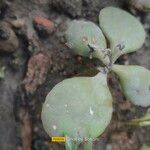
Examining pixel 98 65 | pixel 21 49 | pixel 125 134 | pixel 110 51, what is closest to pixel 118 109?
pixel 125 134

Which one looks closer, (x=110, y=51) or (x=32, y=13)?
(x=110, y=51)

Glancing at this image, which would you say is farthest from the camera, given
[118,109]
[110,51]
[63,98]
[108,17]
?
[118,109]

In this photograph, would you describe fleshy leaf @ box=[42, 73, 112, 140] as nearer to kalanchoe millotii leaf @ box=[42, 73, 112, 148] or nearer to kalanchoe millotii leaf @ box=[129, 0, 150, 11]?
kalanchoe millotii leaf @ box=[42, 73, 112, 148]

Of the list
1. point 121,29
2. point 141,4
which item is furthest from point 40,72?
point 141,4

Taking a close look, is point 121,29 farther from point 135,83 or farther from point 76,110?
point 76,110

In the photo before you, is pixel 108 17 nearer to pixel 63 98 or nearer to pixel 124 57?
pixel 124 57

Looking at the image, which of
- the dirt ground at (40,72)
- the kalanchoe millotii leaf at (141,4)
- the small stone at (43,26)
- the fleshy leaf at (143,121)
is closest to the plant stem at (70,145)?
the dirt ground at (40,72)
